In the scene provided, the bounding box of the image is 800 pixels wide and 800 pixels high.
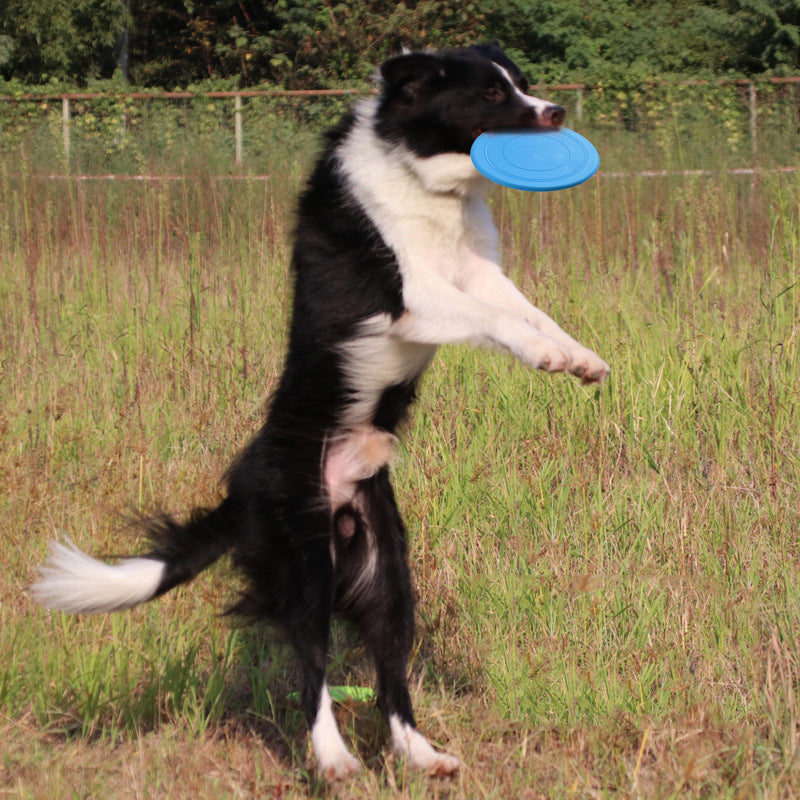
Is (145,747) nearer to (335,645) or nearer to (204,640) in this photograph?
(204,640)

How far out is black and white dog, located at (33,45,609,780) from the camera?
2869 millimetres

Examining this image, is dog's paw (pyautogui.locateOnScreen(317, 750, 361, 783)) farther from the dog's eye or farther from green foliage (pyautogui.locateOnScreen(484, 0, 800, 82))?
green foliage (pyautogui.locateOnScreen(484, 0, 800, 82))

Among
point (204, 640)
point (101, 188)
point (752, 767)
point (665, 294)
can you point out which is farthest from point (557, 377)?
point (101, 188)

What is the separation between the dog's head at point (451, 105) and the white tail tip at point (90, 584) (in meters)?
1.39

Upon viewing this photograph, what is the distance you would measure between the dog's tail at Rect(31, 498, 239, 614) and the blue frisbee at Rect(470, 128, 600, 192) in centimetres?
117

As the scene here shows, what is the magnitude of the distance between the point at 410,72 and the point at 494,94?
9.9 inches

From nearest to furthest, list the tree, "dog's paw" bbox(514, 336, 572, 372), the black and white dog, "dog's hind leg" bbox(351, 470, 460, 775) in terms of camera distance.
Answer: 1. "dog's paw" bbox(514, 336, 572, 372)
2. "dog's hind leg" bbox(351, 470, 460, 775)
3. the black and white dog
4. the tree

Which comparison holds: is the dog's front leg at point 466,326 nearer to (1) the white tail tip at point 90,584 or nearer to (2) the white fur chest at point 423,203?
(2) the white fur chest at point 423,203

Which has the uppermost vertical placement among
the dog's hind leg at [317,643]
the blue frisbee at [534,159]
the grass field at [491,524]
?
the blue frisbee at [534,159]

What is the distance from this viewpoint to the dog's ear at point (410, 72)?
10.3ft

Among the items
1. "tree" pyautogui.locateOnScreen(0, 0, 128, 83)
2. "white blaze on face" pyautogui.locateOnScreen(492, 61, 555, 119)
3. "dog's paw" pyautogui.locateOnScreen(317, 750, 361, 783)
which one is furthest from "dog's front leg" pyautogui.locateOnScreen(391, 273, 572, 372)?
"tree" pyautogui.locateOnScreen(0, 0, 128, 83)

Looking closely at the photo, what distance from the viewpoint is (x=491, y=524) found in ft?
12.9

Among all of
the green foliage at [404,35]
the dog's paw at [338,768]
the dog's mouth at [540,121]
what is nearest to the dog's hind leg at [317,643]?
the dog's paw at [338,768]

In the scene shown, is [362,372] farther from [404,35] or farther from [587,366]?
[404,35]
